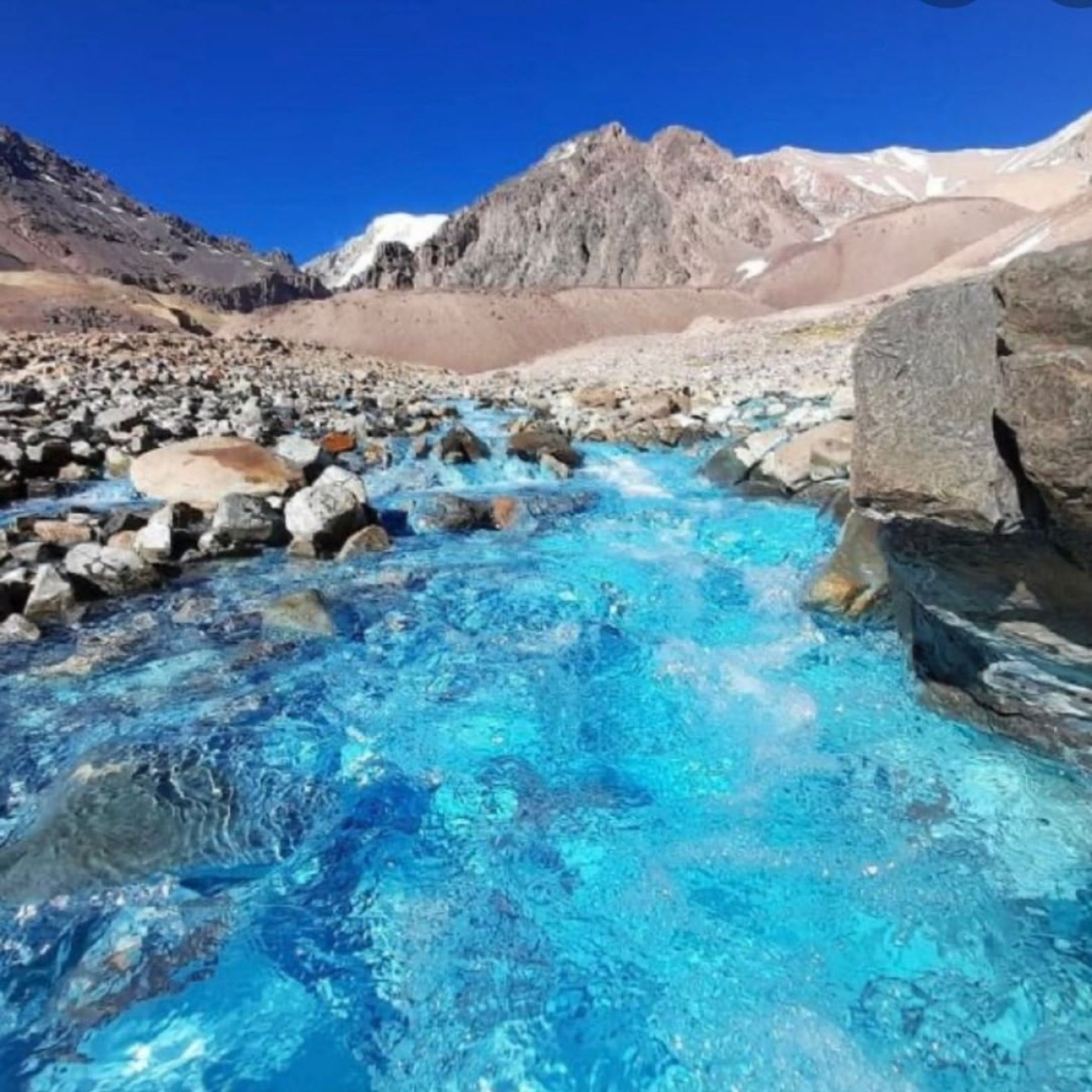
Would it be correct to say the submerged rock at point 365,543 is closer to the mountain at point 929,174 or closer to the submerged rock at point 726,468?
the submerged rock at point 726,468

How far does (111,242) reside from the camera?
416ft

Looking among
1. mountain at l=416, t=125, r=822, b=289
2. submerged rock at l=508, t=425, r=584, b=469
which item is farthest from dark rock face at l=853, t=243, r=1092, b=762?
mountain at l=416, t=125, r=822, b=289

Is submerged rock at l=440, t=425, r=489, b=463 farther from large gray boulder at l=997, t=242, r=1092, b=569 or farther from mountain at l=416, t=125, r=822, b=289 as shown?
mountain at l=416, t=125, r=822, b=289

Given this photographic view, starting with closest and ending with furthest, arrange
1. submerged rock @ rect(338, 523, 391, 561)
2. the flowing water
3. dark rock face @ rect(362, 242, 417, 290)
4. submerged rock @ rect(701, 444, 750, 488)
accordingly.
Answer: the flowing water < submerged rock @ rect(338, 523, 391, 561) < submerged rock @ rect(701, 444, 750, 488) < dark rock face @ rect(362, 242, 417, 290)

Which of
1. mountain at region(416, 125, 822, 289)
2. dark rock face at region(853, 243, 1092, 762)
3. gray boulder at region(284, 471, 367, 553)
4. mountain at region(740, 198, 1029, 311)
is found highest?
mountain at region(416, 125, 822, 289)

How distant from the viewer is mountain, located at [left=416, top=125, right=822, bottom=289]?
113562 millimetres

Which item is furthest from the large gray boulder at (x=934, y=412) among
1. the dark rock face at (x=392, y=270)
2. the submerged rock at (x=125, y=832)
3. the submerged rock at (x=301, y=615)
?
the dark rock face at (x=392, y=270)

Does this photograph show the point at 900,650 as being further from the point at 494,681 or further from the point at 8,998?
the point at 8,998

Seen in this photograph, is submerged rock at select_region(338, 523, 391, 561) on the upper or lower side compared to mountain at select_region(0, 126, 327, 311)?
lower

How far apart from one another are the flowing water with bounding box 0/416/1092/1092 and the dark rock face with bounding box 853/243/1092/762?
646mm

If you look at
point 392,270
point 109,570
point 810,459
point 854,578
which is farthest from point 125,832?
point 392,270

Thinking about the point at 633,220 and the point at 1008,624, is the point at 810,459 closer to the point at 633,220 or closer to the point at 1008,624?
the point at 1008,624

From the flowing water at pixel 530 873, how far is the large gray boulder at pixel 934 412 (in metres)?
1.43

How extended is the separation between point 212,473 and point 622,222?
117 meters
